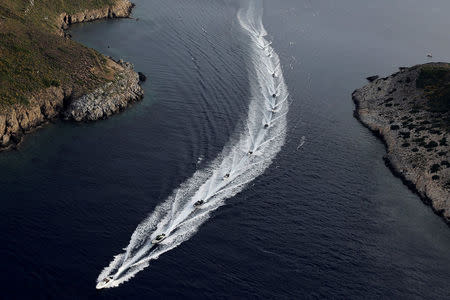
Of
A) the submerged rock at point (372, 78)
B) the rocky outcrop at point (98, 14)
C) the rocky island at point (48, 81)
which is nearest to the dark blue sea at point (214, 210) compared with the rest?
the rocky island at point (48, 81)

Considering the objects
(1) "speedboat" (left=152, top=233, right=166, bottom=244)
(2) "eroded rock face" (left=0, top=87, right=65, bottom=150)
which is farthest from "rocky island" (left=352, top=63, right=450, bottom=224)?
(2) "eroded rock face" (left=0, top=87, right=65, bottom=150)

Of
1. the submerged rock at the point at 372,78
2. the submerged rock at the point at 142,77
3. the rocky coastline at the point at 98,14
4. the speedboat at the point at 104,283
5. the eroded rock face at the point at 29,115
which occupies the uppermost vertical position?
the rocky coastline at the point at 98,14

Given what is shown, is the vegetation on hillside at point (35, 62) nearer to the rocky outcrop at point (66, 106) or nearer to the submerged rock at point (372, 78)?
the rocky outcrop at point (66, 106)

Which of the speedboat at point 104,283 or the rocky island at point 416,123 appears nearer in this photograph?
the speedboat at point 104,283

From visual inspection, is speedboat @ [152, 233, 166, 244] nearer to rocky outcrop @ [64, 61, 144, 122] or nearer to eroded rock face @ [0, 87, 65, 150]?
eroded rock face @ [0, 87, 65, 150]

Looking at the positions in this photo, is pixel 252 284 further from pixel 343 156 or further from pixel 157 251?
pixel 343 156

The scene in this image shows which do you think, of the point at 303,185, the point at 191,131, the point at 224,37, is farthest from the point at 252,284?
the point at 224,37
